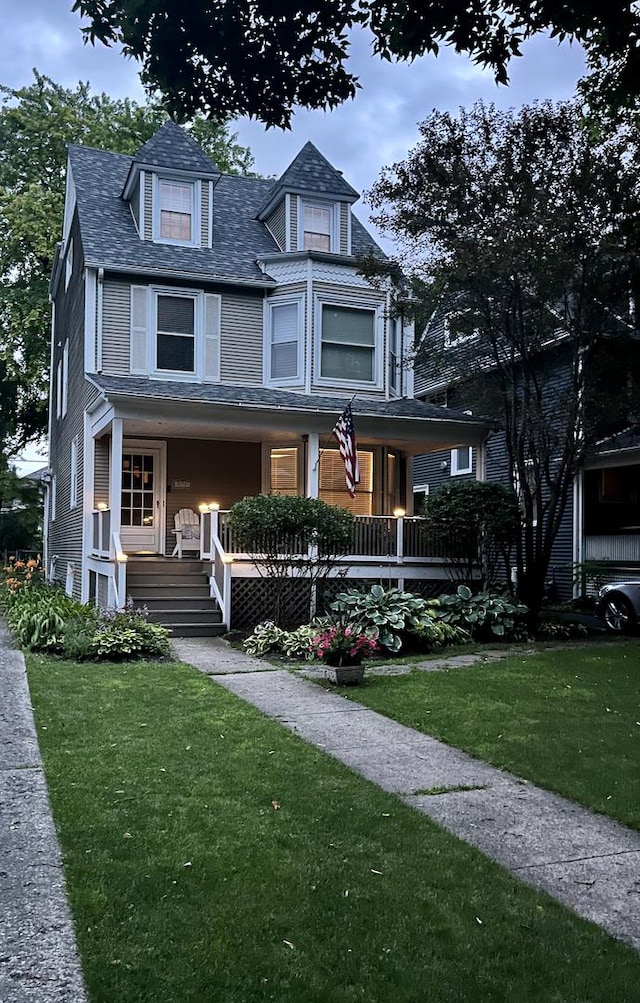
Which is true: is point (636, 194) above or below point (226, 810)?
above

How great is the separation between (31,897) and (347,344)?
14.0 m

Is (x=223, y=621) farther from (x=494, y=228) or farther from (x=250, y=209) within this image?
(x=250, y=209)

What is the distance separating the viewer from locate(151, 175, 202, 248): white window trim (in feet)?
55.8

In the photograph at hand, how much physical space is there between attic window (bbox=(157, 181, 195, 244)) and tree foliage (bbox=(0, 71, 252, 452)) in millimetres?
9710

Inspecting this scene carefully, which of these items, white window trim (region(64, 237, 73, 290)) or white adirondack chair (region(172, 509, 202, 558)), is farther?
white window trim (region(64, 237, 73, 290))

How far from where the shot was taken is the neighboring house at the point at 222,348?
15.8 metres

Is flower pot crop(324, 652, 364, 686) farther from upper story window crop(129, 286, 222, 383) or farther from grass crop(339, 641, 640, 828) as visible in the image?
upper story window crop(129, 286, 222, 383)

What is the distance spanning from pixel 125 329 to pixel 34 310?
11.5 metres

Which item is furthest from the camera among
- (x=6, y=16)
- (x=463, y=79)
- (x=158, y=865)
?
(x=463, y=79)

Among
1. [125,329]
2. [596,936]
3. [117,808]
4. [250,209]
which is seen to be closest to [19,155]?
[250,209]

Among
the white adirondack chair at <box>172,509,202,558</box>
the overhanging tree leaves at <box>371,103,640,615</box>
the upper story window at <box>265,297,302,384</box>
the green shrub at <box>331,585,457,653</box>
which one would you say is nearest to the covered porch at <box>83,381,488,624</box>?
the white adirondack chair at <box>172,509,202,558</box>

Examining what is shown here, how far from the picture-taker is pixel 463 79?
17.3 feet

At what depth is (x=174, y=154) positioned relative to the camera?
Result: 17188 millimetres

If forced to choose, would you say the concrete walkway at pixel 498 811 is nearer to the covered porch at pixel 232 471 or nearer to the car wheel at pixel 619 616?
the covered porch at pixel 232 471
